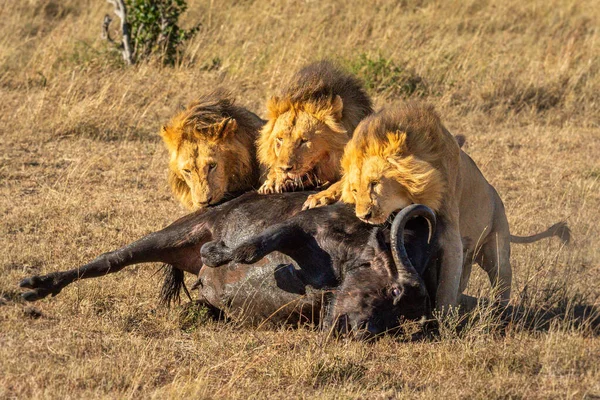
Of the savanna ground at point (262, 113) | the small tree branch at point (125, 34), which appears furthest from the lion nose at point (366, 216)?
the small tree branch at point (125, 34)

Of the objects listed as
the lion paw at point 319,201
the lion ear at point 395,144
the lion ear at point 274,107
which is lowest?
the lion paw at point 319,201

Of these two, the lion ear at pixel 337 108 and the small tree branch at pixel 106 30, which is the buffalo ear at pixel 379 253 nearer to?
the lion ear at pixel 337 108

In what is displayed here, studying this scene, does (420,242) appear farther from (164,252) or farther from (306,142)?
A: (164,252)

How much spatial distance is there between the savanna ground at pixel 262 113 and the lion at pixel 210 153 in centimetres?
64

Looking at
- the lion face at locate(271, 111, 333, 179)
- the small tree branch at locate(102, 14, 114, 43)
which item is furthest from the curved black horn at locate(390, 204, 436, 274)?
the small tree branch at locate(102, 14, 114, 43)

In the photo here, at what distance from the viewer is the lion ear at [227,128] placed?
5586mm

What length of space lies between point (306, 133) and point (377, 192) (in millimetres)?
788

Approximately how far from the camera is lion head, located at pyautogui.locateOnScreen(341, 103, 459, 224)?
190 inches

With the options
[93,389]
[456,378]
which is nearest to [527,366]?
[456,378]

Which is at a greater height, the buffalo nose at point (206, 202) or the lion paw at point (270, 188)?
the lion paw at point (270, 188)

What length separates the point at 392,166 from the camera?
4.84m

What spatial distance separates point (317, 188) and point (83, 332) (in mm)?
1414

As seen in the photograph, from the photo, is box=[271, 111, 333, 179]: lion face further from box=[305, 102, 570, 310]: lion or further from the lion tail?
the lion tail

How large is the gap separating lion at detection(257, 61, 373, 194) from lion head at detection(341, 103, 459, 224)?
46 centimetres
